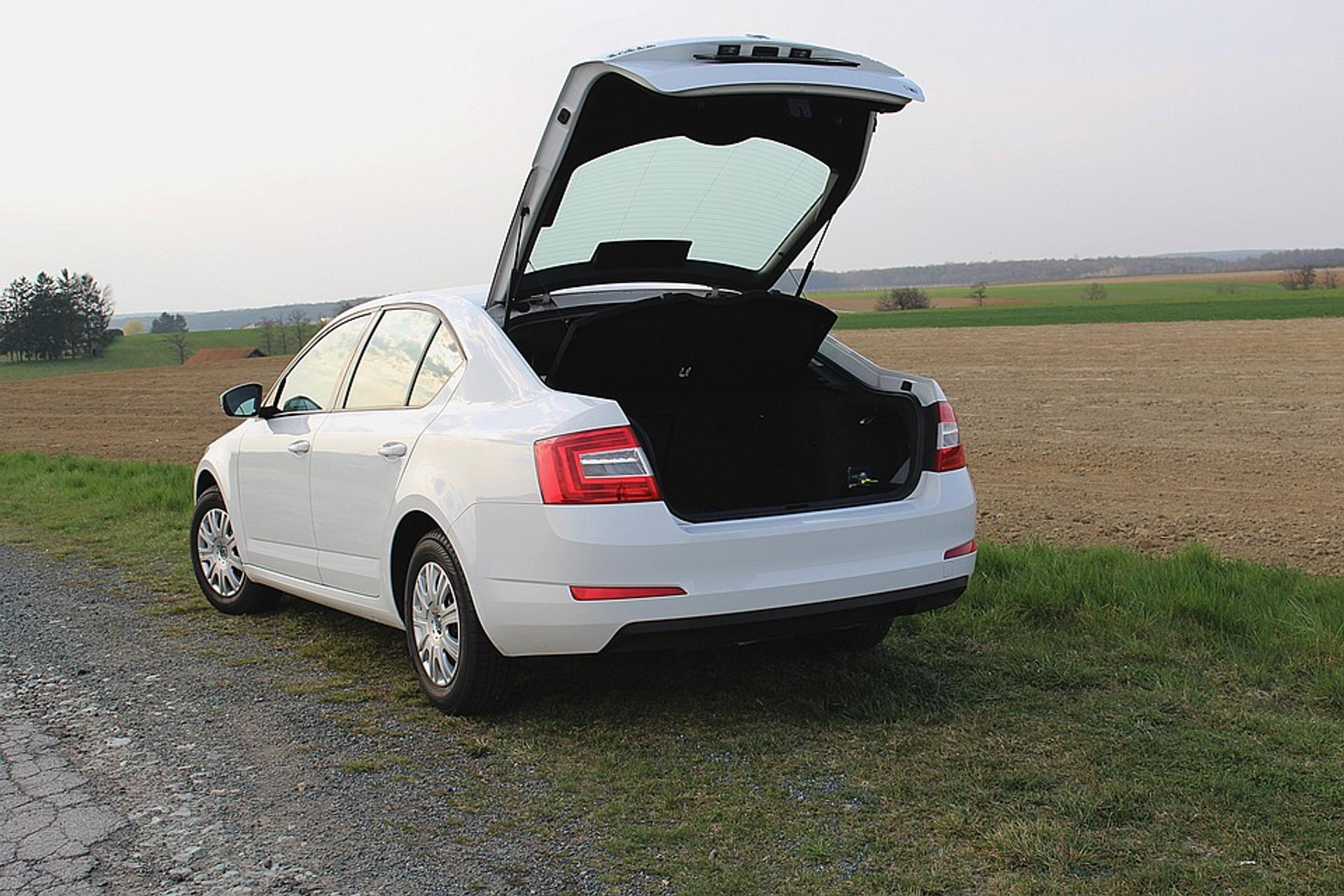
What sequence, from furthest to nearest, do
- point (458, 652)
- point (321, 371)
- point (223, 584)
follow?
1. point (223, 584)
2. point (321, 371)
3. point (458, 652)

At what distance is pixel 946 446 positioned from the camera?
5270 mm

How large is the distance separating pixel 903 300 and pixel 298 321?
1461 inches

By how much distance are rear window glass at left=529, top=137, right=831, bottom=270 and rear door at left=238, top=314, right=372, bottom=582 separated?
129cm

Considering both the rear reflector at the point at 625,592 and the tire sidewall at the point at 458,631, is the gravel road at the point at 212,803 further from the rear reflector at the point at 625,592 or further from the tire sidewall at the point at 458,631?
the rear reflector at the point at 625,592

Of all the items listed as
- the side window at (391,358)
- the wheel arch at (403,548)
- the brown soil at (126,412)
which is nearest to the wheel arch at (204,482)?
the side window at (391,358)

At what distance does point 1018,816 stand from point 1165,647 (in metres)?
2.20

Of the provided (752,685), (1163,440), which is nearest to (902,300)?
(1163,440)

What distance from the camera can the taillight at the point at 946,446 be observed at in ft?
17.1

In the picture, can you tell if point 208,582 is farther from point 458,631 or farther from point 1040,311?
point 1040,311

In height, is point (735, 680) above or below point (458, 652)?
below

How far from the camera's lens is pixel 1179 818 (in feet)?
12.6

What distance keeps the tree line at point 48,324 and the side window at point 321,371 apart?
3442 inches

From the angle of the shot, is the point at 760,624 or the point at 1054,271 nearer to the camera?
the point at 760,624

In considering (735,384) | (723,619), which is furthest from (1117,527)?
(723,619)
